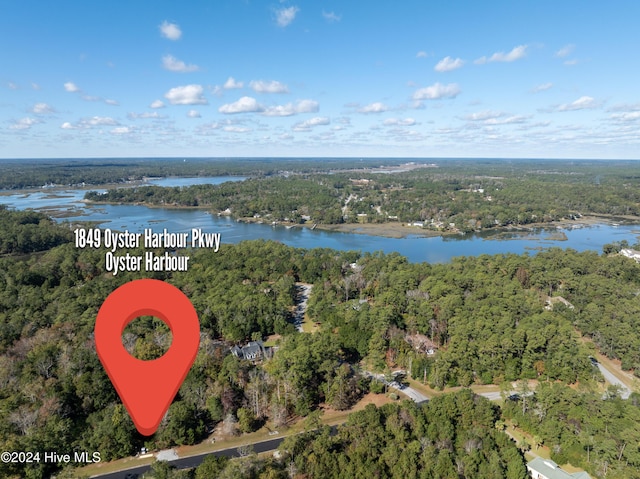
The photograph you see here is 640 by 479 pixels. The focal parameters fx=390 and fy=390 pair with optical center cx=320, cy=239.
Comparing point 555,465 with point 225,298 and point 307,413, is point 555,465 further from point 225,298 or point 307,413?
point 225,298

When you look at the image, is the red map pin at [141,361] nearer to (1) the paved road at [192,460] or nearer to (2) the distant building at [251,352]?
(1) the paved road at [192,460]

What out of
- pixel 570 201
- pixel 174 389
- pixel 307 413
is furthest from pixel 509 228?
pixel 174 389

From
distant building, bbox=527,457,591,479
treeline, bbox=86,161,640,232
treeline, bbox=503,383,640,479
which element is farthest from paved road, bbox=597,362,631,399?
treeline, bbox=86,161,640,232

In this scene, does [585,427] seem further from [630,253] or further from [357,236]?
[357,236]

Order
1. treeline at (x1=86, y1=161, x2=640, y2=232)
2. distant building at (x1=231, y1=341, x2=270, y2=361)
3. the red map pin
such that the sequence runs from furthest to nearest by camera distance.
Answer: treeline at (x1=86, y1=161, x2=640, y2=232)
distant building at (x1=231, y1=341, x2=270, y2=361)
the red map pin

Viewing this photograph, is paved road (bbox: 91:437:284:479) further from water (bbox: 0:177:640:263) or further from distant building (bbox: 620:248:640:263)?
distant building (bbox: 620:248:640:263)

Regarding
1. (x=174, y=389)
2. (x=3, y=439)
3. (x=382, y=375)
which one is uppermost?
(x=174, y=389)

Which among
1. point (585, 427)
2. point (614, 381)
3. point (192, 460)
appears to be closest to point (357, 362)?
point (192, 460)
